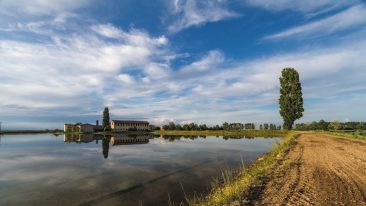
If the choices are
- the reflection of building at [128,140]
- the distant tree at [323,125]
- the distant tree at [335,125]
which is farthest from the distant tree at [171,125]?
the distant tree at [335,125]

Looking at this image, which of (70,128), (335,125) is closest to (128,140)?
(70,128)

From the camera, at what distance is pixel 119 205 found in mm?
11164

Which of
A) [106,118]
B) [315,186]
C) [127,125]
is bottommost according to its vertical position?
[315,186]

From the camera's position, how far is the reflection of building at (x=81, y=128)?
117m

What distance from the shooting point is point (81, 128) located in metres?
116

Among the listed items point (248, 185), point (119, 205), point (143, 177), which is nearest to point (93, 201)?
point (119, 205)

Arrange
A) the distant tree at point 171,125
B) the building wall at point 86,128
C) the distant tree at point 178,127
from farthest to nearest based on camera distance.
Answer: the distant tree at point 171,125 → the distant tree at point 178,127 → the building wall at point 86,128

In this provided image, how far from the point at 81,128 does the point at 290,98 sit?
92.5 m

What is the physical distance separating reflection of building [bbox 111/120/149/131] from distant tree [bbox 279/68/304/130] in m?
76.5

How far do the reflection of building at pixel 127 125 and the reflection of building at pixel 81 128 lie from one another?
8.84 meters

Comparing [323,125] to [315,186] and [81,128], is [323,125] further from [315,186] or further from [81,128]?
[315,186]

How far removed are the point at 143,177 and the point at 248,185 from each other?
8.45 metres

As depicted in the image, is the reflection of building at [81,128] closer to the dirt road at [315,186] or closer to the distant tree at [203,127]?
the distant tree at [203,127]

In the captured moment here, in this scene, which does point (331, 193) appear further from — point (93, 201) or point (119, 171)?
point (119, 171)
